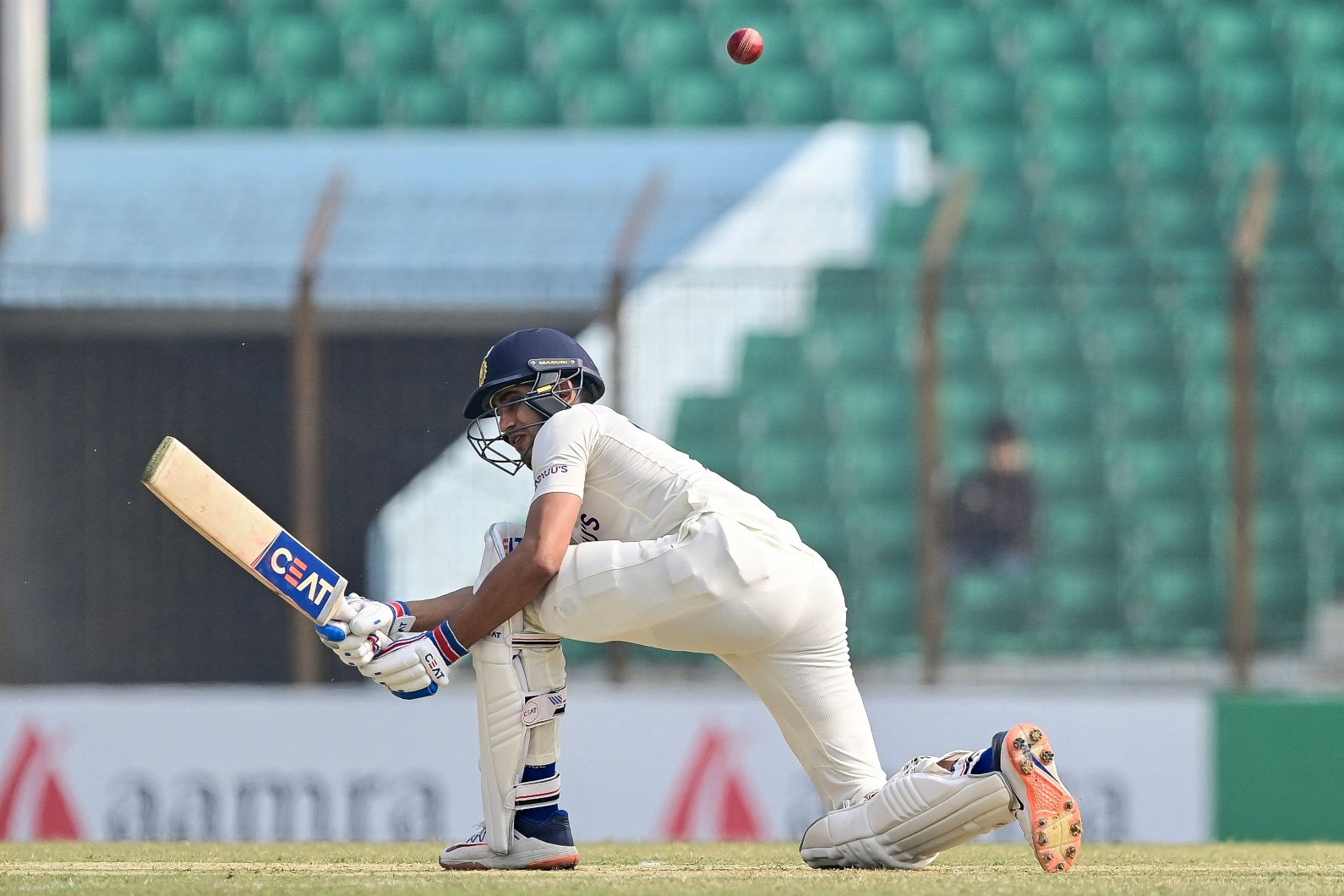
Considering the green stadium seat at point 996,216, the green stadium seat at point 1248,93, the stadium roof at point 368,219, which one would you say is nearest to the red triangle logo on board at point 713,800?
the stadium roof at point 368,219

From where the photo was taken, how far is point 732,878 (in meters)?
3.96

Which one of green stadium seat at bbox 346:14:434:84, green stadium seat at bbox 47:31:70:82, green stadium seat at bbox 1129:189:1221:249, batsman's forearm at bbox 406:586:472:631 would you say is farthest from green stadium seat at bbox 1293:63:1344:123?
batsman's forearm at bbox 406:586:472:631

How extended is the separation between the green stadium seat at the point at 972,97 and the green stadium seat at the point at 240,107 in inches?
163

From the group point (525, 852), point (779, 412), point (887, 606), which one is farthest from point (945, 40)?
point (525, 852)

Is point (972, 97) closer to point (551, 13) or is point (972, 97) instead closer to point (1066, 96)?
point (1066, 96)

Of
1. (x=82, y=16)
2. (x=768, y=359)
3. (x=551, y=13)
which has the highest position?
(x=82, y=16)

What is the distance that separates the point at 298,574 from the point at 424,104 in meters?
9.14

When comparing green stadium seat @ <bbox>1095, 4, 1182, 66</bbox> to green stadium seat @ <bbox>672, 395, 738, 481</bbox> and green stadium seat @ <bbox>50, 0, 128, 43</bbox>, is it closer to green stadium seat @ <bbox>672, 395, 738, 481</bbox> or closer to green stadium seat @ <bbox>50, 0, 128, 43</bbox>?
green stadium seat @ <bbox>672, 395, 738, 481</bbox>

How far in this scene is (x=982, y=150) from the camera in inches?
483

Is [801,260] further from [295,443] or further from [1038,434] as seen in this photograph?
[295,443]

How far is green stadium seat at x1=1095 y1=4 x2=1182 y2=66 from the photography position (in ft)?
41.0

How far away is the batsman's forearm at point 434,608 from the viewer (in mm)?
4402

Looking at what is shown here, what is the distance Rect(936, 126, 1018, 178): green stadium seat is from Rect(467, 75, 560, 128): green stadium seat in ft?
8.10

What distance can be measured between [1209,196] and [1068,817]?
8.33m
